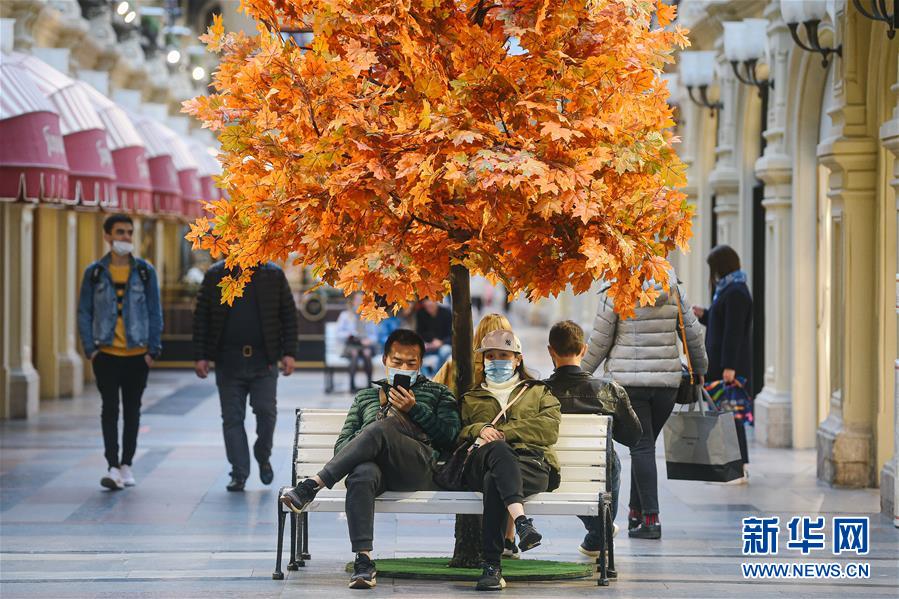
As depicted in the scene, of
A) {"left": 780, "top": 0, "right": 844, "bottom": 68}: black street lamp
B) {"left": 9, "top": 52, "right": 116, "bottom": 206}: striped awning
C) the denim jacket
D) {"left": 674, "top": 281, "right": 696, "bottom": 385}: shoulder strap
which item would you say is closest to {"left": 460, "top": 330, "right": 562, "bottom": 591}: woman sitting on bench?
{"left": 674, "top": 281, "right": 696, "bottom": 385}: shoulder strap

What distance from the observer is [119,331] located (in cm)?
1177

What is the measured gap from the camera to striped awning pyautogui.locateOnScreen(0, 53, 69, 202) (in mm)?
14023

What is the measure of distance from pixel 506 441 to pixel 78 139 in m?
9.83

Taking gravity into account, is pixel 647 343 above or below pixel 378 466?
above

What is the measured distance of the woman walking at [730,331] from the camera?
480 inches

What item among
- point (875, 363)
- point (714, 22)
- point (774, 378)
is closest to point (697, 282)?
point (714, 22)

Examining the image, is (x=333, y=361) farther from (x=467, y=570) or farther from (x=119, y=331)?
(x=467, y=570)

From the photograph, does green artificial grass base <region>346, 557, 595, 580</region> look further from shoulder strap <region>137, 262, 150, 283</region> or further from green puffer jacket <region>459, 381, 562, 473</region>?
shoulder strap <region>137, 262, 150, 283</region>

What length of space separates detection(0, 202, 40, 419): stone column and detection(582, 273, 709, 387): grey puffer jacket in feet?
32.7

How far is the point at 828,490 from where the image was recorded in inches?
471

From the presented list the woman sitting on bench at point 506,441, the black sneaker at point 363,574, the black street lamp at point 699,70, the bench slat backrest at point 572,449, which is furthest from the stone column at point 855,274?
the black street lamp at point 699,70

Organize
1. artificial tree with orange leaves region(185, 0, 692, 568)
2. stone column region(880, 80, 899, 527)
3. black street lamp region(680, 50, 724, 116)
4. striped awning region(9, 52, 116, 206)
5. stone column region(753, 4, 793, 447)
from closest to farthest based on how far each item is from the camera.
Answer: artificial tree with orange leaves region(185, 0, 692, 568) → stone column region(880, 80, 899, 527) → stone column region(753, 4, 793, 447) → striped awning region(9, 52, 116, 206) → black street lamp region(680, 50, 724, 116)

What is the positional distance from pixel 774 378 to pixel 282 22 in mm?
8944

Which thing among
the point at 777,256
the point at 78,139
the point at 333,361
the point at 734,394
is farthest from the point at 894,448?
the point at 333,361
